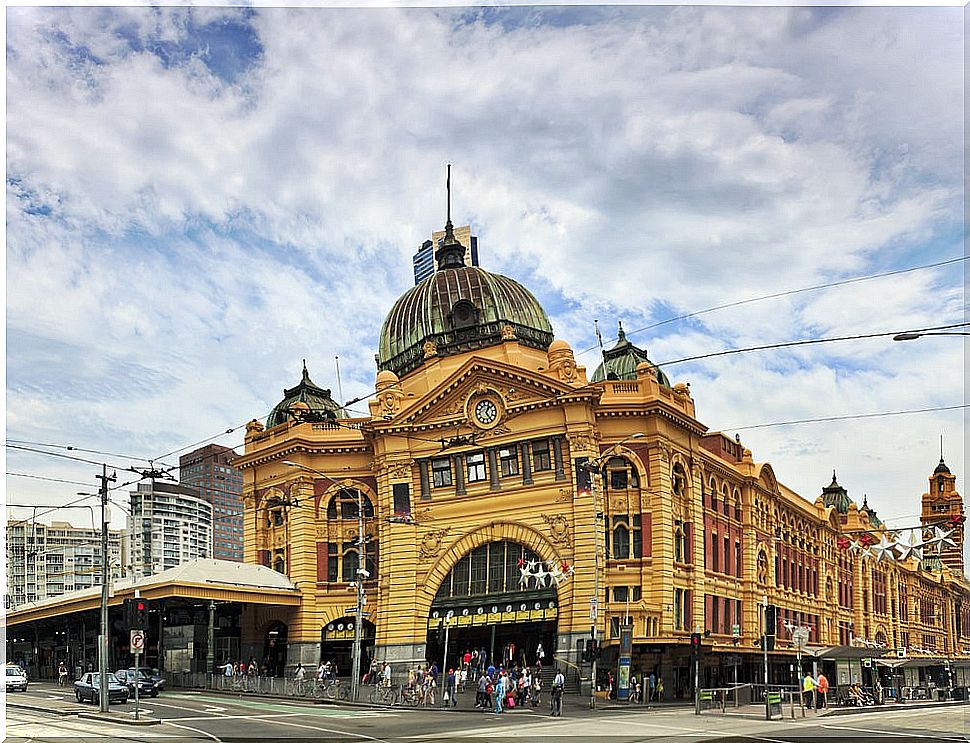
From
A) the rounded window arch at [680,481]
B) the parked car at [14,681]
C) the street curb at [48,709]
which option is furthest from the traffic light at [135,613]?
the rounded window arch at [680,481]

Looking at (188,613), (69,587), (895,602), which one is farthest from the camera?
(69,587)

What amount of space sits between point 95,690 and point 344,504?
2504 centimetres

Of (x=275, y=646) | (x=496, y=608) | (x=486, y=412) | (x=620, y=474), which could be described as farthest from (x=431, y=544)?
(x=275, y=646)

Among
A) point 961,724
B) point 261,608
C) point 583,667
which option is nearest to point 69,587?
point 261,608

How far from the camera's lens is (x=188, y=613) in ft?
217

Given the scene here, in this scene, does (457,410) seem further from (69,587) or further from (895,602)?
(69,587)

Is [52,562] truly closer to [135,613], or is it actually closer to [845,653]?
[845,653]

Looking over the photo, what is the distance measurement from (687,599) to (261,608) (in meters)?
26.8

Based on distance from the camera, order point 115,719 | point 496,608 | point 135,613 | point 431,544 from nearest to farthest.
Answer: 1. point 115,719
2. point 135,613
3. point 496,608
4. point 431,544

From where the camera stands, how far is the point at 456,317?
6800cm

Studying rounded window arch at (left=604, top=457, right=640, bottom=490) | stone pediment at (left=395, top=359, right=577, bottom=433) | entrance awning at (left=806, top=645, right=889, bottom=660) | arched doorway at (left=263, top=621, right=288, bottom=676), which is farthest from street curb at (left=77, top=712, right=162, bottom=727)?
entrance awning at (left=806, top=645, right=889, bottom=660)

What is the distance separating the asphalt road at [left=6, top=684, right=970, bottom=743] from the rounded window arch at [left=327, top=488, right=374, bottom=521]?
790 inches

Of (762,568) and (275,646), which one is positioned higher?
(762,568)

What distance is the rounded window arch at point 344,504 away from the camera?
67812mm
